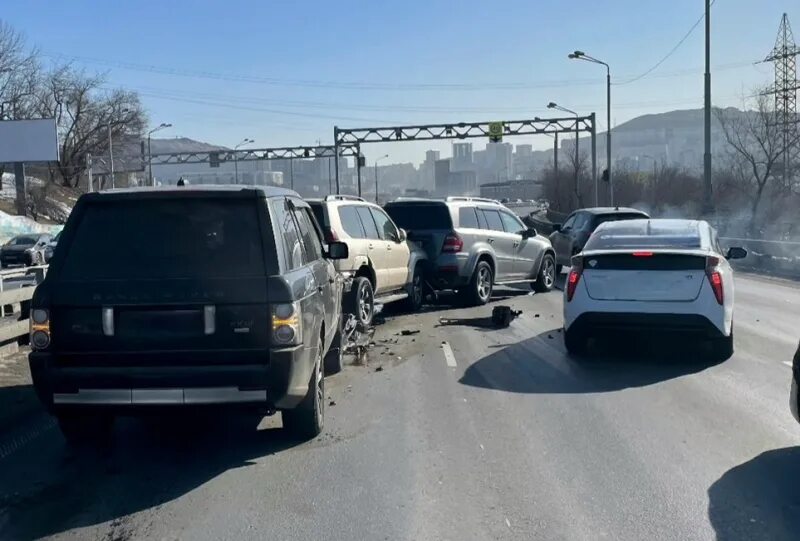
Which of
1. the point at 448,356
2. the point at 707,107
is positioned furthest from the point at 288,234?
the point at 707,107

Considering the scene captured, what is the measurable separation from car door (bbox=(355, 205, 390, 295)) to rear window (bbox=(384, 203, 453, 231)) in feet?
8.57

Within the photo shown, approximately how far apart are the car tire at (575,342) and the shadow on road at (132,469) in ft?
13.8

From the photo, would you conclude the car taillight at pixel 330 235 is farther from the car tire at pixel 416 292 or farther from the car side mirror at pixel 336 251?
the car side mirror at pixel 336 251

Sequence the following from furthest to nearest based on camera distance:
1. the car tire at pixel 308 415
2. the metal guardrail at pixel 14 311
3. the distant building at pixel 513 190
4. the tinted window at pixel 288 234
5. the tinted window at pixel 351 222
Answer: the distant building at pixel 513 190 < the tinted window at pixel 351 222 < the metal guardrail at pixel 14 311 < the car tire at pixel 308 415 < the tinted window at pixel 288 234

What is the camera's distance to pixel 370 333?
12.4m

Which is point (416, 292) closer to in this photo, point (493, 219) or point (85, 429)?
point (493, 219)

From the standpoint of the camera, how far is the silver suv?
51.2 feet

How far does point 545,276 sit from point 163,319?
13.8m

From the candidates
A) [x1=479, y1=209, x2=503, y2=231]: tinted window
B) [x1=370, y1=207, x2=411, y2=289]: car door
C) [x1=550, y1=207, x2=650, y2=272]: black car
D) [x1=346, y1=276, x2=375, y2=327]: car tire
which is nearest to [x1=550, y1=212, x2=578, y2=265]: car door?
[x1=550, y1=207, x2=650, y2=272]: black car

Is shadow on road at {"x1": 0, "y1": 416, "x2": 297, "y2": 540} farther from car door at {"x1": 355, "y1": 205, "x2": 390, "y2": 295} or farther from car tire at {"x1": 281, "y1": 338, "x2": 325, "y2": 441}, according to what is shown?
car door at {"x1": 355, "y1": 205, "x2": 390, "y2": 295}

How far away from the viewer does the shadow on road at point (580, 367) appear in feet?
29.2

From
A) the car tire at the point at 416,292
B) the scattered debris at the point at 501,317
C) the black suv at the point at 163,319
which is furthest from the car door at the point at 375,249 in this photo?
the black suv at the point at 163,319

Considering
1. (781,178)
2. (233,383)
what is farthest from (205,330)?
(781,178)

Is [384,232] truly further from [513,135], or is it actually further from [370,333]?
[513,135]
